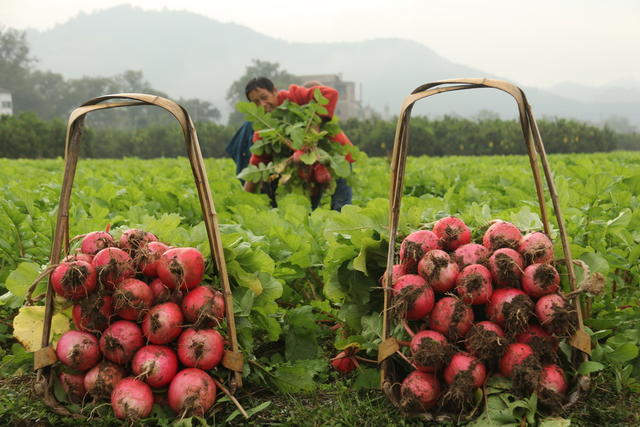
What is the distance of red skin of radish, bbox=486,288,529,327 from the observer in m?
1.72

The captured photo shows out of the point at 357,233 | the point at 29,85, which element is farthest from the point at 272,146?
the point at 29,85

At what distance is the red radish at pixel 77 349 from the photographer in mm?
1812

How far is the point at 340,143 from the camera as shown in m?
5.14

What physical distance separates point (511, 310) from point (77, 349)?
4.59ft

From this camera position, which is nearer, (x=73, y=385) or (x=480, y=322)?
(x=480, y=322)

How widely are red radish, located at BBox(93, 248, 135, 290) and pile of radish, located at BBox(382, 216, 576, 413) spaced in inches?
35.6

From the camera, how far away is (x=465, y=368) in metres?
1.67

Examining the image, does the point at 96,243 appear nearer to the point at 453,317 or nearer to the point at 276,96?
the point at 453,317

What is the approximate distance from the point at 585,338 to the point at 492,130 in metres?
41.5

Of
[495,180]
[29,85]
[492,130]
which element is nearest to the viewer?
[495,180]

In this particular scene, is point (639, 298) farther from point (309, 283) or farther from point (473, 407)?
point (309, 283)

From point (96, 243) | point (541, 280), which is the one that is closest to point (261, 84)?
point (96, 243)

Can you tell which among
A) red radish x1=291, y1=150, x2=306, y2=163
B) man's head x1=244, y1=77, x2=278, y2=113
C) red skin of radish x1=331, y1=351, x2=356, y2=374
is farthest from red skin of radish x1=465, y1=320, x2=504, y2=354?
man's head x1=244, y1=77, x2=278, y2=113

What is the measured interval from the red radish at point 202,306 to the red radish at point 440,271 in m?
0.71
